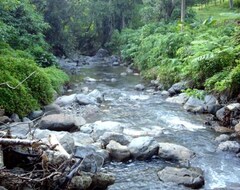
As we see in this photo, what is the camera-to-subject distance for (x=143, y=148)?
25.1 ft

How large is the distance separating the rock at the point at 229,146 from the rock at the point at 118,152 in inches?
93.2

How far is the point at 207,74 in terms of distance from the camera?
13.3 metres

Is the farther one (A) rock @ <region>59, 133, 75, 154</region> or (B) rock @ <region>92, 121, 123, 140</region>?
(B) rock @ <region>92, 121, 123, 140</region>

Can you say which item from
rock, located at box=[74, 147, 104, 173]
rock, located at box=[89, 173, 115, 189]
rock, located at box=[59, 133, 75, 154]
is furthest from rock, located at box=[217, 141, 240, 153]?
rock, located at box=[59, 133, 75, 154]

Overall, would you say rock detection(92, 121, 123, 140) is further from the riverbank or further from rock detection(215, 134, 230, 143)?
rock detection(215, 134, 230, 143)

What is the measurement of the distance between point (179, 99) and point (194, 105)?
4.31 feet

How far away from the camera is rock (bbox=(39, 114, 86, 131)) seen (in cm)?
914

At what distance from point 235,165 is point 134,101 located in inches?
270

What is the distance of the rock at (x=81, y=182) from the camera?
5.41 metres

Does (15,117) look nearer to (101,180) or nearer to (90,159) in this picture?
(90,159)

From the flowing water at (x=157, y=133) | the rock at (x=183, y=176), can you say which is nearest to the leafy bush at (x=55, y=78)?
the flowing water at (x=157, y=133)

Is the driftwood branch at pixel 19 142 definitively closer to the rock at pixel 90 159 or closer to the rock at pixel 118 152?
the rock at pixel 90 159

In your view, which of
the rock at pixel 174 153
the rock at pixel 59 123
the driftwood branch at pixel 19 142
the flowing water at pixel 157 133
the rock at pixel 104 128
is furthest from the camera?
the rock at pixel 59 123

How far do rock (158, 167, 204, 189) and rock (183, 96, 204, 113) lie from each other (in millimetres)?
5033
